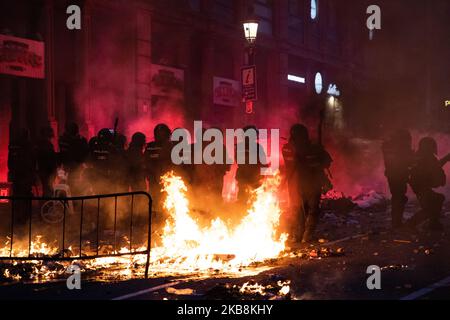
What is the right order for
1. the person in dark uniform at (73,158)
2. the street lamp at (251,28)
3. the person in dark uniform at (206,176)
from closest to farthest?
1. the person in dark uniform at (206,176)
2. the person in dark uniform at (73,158)
3. the street lamp at (251,28)

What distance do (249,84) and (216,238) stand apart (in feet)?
30.8

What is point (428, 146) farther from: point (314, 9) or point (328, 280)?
point (314, 9)

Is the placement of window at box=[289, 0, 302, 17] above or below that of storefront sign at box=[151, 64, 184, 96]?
above

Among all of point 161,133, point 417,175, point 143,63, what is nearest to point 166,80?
A: point 143,63

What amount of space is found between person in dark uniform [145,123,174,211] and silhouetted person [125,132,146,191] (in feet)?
2.23

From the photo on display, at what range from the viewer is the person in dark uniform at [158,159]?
38.8 ft

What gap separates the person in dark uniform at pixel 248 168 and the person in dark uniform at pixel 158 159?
5.18 feet

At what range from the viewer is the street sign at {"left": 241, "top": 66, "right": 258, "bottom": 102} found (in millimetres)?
18312

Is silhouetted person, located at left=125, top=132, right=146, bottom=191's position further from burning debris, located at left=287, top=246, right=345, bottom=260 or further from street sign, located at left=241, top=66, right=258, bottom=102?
street sign, located at left=241, top=66, right=258, bottom=102

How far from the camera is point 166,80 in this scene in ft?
71.1

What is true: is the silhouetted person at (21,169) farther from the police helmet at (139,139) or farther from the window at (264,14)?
the window at (264,14)

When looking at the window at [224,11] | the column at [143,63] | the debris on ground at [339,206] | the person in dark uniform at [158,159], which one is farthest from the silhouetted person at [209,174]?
the window at [224,11]

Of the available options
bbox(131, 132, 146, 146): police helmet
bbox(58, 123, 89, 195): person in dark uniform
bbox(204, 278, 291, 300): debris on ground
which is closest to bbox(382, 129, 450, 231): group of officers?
bbox(131, 132, 146, 146): police helmet
